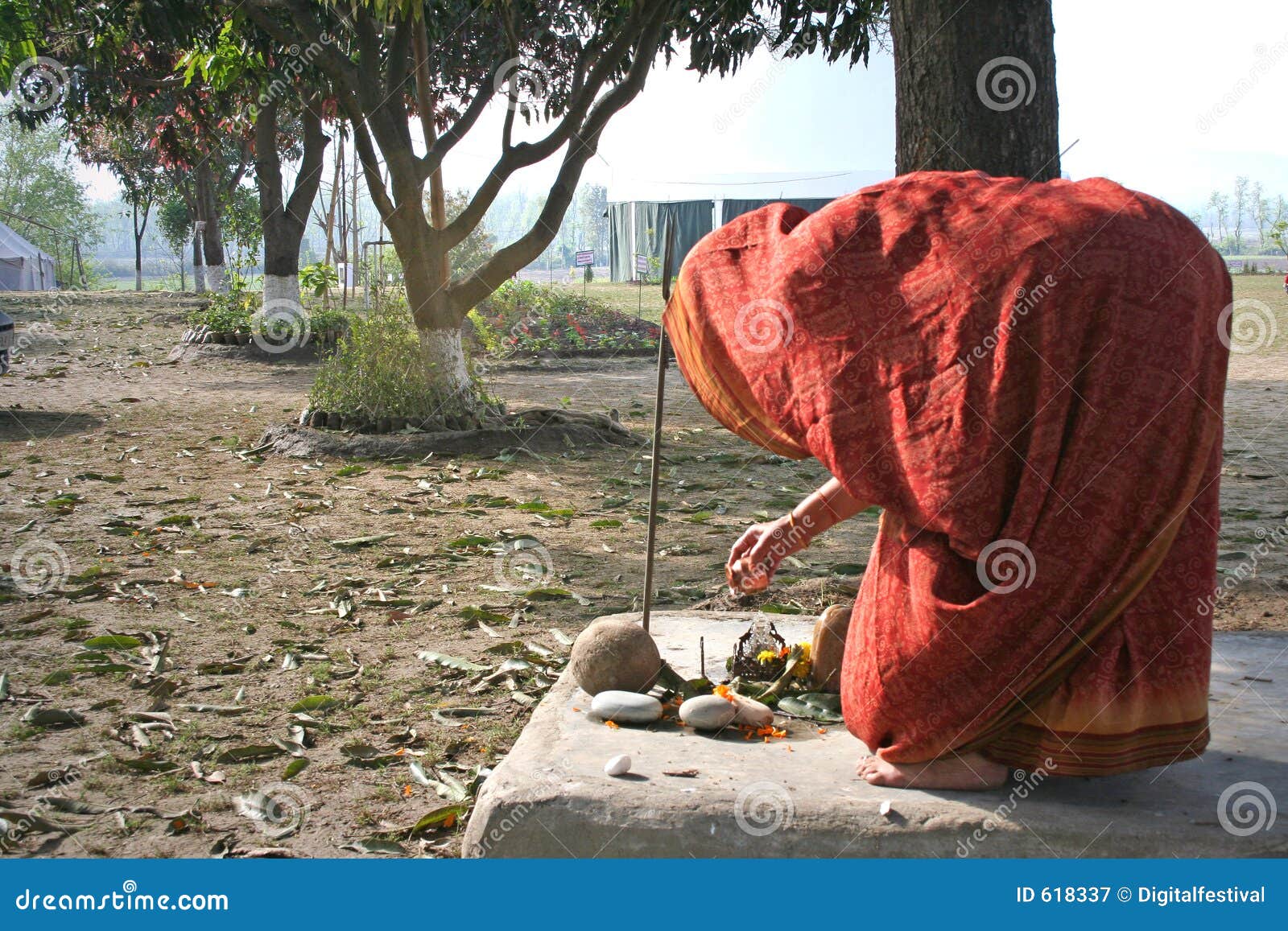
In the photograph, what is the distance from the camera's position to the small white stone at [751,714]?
10.0ft

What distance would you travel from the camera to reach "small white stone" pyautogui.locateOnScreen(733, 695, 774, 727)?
3051 millimetres

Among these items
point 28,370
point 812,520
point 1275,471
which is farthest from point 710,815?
point 28,370

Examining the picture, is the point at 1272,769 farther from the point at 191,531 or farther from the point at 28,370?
the point at 28,370

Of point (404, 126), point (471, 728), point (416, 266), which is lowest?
point (471, 728)

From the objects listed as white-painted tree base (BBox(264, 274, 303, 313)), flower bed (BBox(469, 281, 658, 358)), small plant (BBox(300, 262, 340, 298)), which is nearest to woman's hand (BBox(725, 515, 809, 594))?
flower bed (BBox(469, 281, 658, 358))

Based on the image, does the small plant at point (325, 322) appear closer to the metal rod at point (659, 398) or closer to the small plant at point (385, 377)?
the small plant at point (385, 377)

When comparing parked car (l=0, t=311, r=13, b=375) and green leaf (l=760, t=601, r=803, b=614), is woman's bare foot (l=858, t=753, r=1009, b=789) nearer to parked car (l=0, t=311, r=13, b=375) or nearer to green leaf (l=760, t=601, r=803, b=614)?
green leaf (l=760, t=601, r=803, b=614)

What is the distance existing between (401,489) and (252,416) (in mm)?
3766

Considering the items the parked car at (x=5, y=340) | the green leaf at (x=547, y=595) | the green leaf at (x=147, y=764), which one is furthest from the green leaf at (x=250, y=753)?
the parked car at (x=5, y=340)

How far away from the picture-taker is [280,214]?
593 inches

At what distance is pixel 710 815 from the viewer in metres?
2.43

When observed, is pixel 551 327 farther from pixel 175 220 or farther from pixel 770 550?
pixel 175 220

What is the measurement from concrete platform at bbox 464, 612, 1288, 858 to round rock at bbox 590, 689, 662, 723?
0.55 ft

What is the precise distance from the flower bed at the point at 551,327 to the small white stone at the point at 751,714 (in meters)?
12.6
